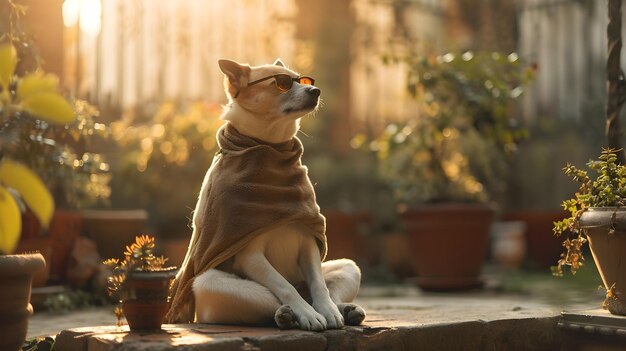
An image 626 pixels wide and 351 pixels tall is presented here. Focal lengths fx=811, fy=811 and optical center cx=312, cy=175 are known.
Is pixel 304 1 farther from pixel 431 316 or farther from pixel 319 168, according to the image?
pixel 431 316

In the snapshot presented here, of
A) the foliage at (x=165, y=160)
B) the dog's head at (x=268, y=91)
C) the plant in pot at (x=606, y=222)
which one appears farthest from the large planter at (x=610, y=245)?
the foliage at (x=165, y=160)

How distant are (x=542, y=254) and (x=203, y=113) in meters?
4.13

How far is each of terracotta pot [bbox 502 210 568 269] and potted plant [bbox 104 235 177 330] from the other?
6737mm

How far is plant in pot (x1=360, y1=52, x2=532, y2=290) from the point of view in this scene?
667 cm

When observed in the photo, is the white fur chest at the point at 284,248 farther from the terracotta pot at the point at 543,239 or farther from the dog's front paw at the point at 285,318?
the terracotta pot at the point at 543,239

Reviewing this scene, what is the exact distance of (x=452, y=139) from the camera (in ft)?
23.8

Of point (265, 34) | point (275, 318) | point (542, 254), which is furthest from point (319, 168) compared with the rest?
point (275, 318)

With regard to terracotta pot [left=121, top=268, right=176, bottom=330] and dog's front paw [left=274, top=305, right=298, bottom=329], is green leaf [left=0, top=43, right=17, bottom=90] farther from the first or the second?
dog's front paw [left=274, top=305, right=298, bottom=329]

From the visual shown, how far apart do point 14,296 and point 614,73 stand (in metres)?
2.86

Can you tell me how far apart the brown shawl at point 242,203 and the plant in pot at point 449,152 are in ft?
10.8

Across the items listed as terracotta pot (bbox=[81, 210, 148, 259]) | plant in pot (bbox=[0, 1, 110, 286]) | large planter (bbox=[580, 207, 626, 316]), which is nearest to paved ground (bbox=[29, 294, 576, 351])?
large planter (bbox=[580, 207, 626, 316])

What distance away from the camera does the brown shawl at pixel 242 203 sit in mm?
3258

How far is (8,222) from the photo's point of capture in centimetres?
181

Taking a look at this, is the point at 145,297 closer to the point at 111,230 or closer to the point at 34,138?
the point at 34,138
